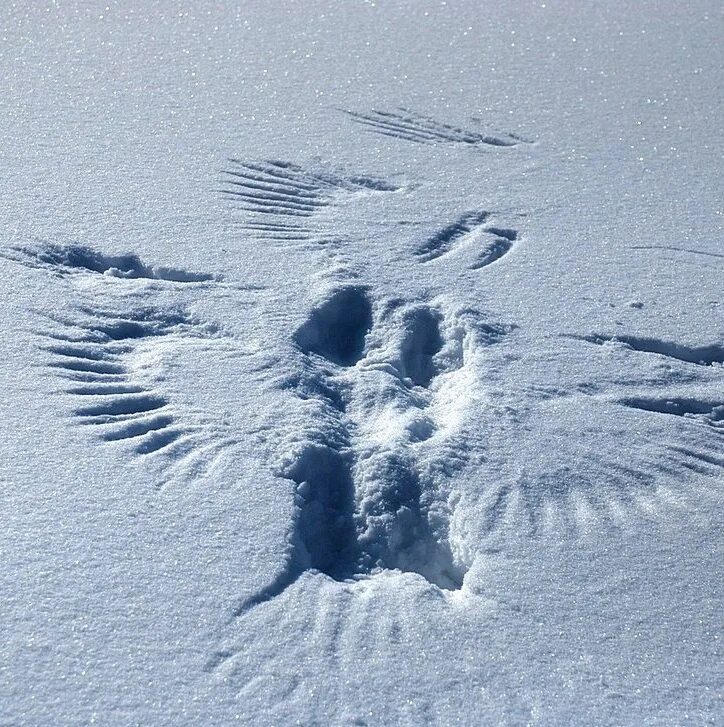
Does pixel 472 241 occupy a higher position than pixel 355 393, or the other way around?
pixel 472 241

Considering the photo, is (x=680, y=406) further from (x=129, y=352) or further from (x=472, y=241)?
(x=129, y=352)

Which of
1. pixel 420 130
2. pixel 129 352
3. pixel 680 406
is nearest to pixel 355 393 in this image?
pixel 129 352

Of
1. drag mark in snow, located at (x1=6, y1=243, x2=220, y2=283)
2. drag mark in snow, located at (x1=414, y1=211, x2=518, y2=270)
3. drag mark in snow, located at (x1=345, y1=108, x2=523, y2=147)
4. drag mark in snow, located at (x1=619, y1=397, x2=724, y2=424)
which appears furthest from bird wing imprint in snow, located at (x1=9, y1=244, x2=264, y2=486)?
drag mark in snow, located at (x1=345, y1=108, x2=523, y2=147)

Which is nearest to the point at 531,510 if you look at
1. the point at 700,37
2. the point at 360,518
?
the point at 360,518

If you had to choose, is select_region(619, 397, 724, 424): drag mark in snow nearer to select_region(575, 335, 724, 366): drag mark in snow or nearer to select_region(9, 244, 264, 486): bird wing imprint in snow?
select_region(575, 335, 724, 366): drag mark in snow

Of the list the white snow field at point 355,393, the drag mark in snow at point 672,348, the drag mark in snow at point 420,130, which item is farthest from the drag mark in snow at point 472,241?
the drag mark in snow at point 420,130

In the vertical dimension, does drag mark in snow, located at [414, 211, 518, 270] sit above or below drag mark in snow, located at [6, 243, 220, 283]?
above

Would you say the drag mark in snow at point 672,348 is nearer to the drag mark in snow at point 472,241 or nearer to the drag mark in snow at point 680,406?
the drag mark in snow at point 680,406

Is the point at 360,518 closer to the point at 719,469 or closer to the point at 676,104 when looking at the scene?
the point at 719,469
